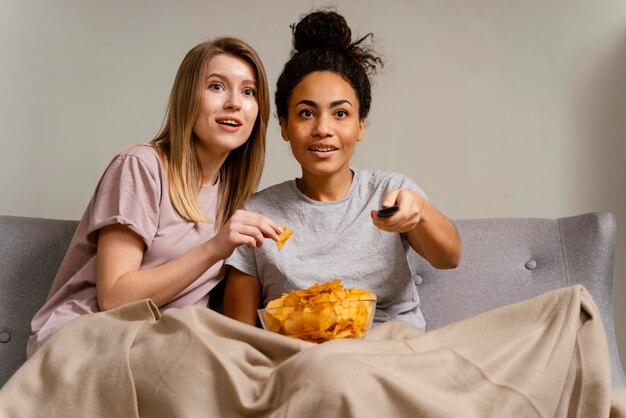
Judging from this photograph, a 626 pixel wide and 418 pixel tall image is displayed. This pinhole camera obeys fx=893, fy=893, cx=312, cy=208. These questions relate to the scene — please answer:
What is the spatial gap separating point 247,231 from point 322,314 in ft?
0.99

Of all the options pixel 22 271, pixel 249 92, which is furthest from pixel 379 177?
pixel 22 271

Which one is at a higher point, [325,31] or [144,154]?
[325,31]

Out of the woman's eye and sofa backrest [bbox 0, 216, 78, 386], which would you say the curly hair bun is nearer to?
the woman's eye

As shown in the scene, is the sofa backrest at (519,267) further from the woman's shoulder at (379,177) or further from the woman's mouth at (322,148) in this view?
the woman's mouth at (322,148)

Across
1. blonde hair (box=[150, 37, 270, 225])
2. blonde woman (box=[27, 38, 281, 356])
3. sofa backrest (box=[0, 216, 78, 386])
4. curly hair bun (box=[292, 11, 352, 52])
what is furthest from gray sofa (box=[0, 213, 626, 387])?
curly hair bun (box=[292, 11, 352, 52])

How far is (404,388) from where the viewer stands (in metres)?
1.25

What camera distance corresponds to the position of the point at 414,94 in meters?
2.70

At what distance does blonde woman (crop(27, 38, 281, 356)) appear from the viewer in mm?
1806

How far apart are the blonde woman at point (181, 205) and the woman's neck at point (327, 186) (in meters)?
0.16

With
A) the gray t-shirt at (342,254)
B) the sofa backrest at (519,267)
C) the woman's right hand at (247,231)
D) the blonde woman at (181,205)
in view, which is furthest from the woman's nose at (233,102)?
the sofa backrest at (519,267)

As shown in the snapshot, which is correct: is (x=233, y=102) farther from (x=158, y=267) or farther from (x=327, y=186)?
(x=158, y=267)

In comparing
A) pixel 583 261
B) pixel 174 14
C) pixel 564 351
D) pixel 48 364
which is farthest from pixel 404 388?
pixel 174 14

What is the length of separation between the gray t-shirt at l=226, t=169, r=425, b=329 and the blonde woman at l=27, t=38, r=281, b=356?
127 mm

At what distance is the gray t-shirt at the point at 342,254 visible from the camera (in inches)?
75.4
